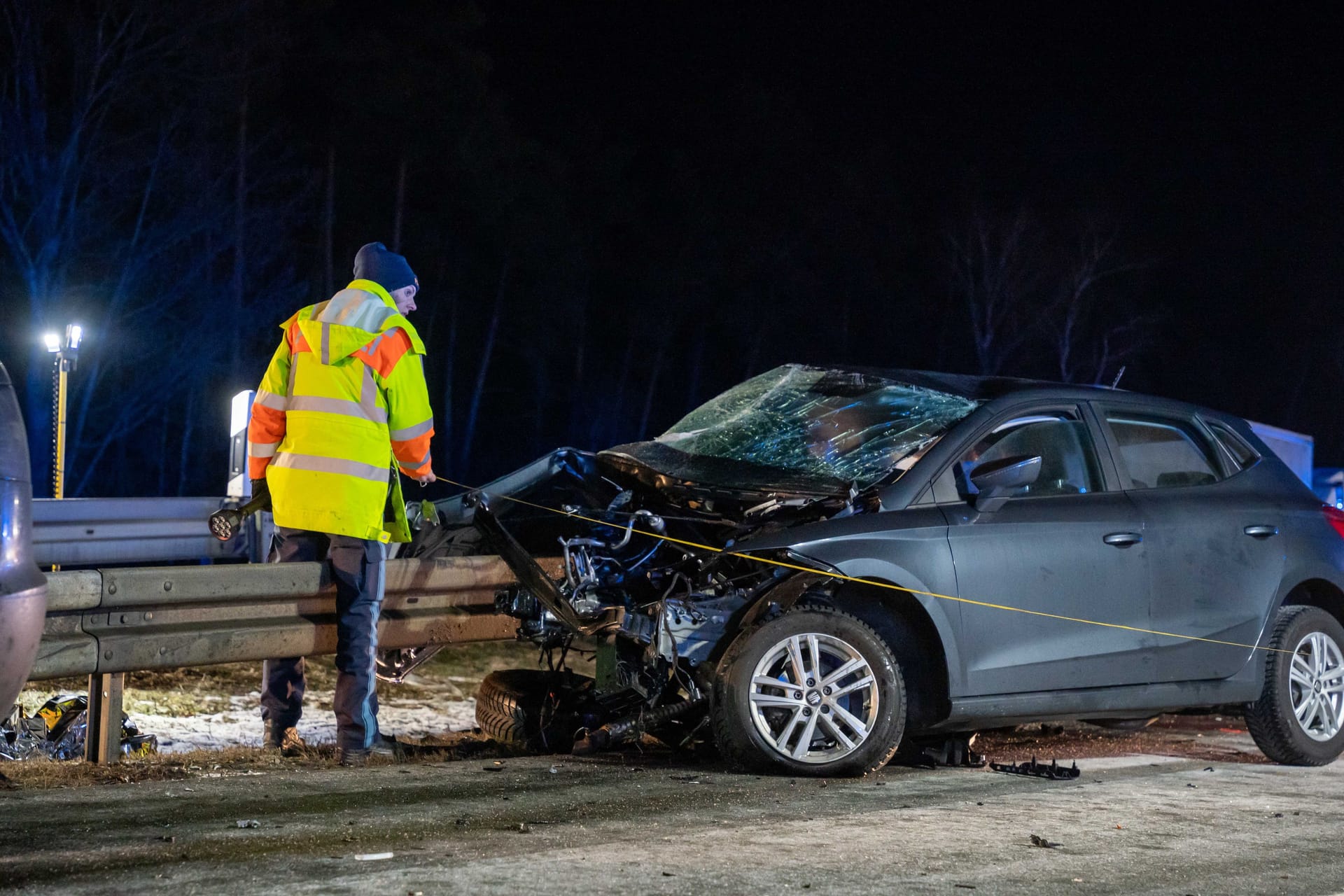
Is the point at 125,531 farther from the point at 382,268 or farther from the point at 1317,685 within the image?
the point at 1317,685

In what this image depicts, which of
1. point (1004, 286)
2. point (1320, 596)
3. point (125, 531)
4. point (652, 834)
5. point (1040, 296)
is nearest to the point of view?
point (652, 834)

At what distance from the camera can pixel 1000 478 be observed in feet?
19.6

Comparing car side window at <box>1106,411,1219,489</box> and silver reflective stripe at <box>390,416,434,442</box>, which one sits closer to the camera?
silver reflective stripe at <box>390,416,434,442</box>

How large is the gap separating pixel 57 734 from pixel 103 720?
1.80 ft

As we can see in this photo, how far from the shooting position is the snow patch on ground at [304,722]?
7094mm

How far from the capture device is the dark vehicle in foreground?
19.0 ft

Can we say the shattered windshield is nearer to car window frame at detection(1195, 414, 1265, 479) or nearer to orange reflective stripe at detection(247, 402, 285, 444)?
car window frame at detection(1195, 414, 1265, 479)

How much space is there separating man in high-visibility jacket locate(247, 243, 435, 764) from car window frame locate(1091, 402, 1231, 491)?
3.20 metres

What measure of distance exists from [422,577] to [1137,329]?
40.6 meters

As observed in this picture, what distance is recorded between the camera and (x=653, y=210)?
4622cm

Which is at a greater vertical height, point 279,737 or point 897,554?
point 897,554

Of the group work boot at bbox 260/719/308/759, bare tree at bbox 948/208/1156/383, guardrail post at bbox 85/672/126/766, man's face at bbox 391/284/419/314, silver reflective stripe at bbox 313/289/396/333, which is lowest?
work boot at bbox 260/719/308/759

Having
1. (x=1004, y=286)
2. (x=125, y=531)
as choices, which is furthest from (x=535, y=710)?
(x=1004, y=286)

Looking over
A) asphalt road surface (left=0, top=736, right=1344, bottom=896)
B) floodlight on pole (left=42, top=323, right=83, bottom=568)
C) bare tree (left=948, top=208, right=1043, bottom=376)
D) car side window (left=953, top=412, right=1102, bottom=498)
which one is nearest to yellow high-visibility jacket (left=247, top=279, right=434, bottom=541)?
asphalt road surface (left=0, top=736, right=1344, bottom=896)
